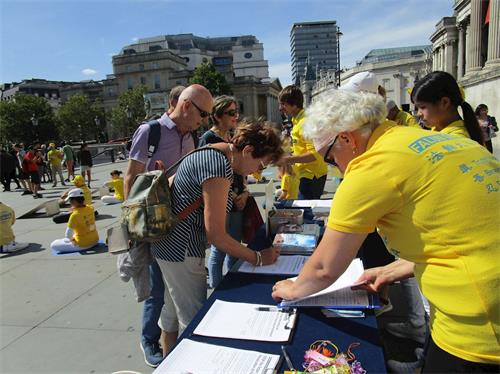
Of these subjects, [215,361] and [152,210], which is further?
[152,210]

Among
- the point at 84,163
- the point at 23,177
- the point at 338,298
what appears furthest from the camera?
the point at 84,163

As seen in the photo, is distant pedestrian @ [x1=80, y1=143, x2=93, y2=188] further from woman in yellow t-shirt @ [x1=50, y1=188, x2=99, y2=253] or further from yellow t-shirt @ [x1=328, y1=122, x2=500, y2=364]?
yellow t-shirt @ [x1=328, y1=122, x2=500, y2=364]

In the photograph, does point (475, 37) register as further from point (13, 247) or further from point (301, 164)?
point (13, 247)

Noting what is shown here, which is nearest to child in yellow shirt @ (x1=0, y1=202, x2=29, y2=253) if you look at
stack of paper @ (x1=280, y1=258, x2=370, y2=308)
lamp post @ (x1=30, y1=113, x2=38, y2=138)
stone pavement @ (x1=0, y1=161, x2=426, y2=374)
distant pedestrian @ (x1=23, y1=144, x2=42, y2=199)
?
stone pavement @ (x1=0, y1=161, x2=426, y2=374)

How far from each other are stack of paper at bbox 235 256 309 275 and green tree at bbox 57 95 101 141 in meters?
77.4

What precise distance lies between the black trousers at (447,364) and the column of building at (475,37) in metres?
26.0

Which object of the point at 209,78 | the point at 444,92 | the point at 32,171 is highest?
the point at 209,78

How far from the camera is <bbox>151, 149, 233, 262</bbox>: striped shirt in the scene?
1958mm

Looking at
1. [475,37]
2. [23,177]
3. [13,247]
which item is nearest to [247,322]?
[13,247]

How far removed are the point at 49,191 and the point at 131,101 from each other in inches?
2156

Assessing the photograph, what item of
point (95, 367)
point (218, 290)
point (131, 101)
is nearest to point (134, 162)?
point (95, 367)

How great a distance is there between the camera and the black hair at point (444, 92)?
248 centimetres

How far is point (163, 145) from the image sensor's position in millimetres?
3426

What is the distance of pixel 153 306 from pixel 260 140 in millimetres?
1446
